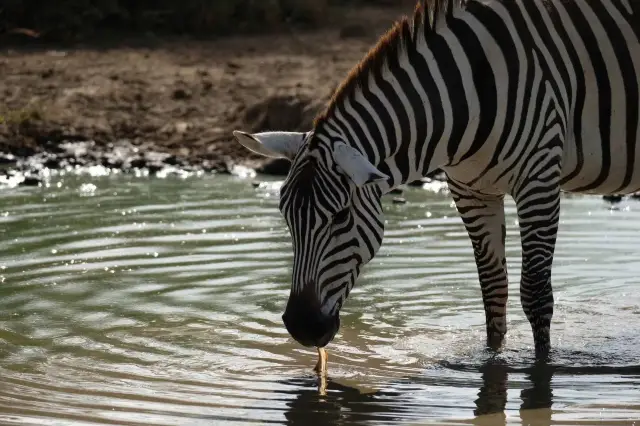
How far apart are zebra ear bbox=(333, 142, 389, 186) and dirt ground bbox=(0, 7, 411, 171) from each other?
883 centimetres

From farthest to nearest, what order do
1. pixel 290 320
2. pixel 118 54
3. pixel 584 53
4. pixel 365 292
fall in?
pixel 118 54
pixel 365 292
pixel 584 53
pixel 290 320

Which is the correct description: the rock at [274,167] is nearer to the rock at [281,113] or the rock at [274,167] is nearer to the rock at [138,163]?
the rock at [281,113]

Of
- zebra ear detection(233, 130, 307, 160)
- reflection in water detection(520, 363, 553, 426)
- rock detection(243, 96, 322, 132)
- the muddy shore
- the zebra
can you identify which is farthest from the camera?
rock detection(243, 96, 322, 132)

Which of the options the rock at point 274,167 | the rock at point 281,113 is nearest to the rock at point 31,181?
the rock at point 274,167

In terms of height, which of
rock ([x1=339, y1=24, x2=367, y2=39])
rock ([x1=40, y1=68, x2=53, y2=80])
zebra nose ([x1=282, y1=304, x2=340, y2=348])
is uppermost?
rock ([x1=339, y1=24, x2=367, y2=39])

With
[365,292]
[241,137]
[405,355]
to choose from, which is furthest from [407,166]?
[365,292]

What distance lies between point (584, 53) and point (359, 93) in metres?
1.38

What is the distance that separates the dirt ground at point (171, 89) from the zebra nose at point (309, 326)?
8852 millimetres

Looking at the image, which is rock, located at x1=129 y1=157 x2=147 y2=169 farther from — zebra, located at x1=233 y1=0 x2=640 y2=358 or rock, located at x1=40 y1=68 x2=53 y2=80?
zebra, located at x1=233 y1=0 x2=640 y2=358

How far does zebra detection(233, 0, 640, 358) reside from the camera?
20.3ft

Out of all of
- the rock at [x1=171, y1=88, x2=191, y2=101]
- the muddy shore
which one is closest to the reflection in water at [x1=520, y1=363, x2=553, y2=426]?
the muddy shore

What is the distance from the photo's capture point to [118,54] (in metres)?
20.2

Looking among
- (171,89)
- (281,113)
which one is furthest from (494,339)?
(171,89)

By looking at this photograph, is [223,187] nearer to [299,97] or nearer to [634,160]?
[299,97]
